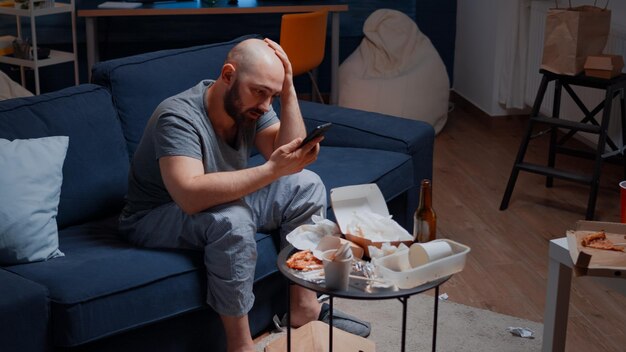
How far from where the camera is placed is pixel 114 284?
2.40 m

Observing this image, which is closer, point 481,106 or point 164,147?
point 164,147

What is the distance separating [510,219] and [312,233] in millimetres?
1910

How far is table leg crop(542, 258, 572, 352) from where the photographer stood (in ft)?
7.95

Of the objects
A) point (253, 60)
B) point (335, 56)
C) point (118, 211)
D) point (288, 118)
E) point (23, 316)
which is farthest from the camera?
point (335, 56)

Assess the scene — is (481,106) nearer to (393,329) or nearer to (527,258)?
(527,258)

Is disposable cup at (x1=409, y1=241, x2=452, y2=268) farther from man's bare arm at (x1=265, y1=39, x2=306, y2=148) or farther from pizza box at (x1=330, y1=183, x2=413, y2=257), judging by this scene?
man's bare arm at (x1=265, y1=39, x2=306, y2=148)

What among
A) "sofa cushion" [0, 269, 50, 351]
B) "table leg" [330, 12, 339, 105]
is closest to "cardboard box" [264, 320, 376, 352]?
"sofa cushion" [0, 269, 50, 351]

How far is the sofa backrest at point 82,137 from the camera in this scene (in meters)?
2.82

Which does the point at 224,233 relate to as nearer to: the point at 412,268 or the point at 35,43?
the point at 412,268

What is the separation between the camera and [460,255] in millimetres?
2160

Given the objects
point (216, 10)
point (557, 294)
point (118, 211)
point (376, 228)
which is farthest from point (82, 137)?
point (216, 10)

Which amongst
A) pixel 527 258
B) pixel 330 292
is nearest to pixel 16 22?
pixel 527 258

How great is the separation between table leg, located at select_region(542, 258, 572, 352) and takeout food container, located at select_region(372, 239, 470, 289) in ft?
1.22

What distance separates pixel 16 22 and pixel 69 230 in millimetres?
3294
